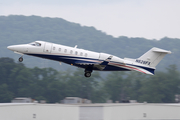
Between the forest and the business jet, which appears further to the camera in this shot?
the forest

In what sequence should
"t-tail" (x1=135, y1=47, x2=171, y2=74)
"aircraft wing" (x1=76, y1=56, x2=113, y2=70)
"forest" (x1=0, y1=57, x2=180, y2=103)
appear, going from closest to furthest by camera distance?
"aircraft wing" (x1=76, y1=56, x2=113, y2=70), "t-tail" (x1=135, y1=47, x2=171, y2=74), "forest" (x1=0, y1=57, x2=180, y2=103)

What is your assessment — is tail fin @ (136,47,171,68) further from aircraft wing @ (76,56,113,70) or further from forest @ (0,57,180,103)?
forest @ (0,57,180,103)

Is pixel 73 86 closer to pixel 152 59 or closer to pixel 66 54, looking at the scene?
pixel 152 59

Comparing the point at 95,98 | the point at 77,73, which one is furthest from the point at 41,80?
the point at 95,98

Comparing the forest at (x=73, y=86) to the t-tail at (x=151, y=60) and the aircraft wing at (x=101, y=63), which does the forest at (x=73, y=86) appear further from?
the aircraft wing at (x=101, y=63)

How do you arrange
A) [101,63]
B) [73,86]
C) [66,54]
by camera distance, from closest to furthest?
1. [101,63]
2. [66,54]
3. [73,86]

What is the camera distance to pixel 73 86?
89812 mm

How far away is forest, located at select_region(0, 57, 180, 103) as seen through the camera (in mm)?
83375

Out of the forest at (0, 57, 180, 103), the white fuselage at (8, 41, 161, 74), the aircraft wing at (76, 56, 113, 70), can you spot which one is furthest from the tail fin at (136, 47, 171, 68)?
the forest at (0, 57, 180, 103)

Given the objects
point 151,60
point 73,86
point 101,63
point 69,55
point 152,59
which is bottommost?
point 73,86

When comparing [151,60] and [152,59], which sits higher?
[152,59]

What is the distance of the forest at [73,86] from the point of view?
3282 inches

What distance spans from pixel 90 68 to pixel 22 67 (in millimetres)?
66368

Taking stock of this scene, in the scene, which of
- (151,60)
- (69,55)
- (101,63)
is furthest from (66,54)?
(151,60)
